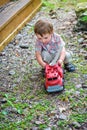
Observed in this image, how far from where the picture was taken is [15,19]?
6.30m

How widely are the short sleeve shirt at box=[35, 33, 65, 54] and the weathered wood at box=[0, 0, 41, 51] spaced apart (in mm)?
1407

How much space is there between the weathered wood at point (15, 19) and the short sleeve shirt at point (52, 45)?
1.41 meters

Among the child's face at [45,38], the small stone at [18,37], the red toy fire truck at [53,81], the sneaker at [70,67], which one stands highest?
the child's face at [45,38]

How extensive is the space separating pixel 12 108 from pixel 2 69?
46.2 inches

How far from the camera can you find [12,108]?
3.64m

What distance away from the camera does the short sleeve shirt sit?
165 inches

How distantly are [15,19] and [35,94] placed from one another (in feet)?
8.98

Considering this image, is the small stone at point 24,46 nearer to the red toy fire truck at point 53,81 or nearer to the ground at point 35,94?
the ground at point 35,94

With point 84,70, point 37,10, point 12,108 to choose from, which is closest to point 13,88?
point 12,108

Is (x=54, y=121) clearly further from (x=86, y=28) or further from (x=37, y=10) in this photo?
(x=37, y=10)

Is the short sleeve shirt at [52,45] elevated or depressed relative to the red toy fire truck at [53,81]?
elevated

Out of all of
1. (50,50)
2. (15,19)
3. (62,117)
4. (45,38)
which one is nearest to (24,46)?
(15,19)

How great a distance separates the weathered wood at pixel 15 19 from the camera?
5.62 metres

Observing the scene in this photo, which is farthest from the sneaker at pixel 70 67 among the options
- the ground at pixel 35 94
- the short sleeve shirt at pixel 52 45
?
the short sleeve shirt at pixel 52 45
